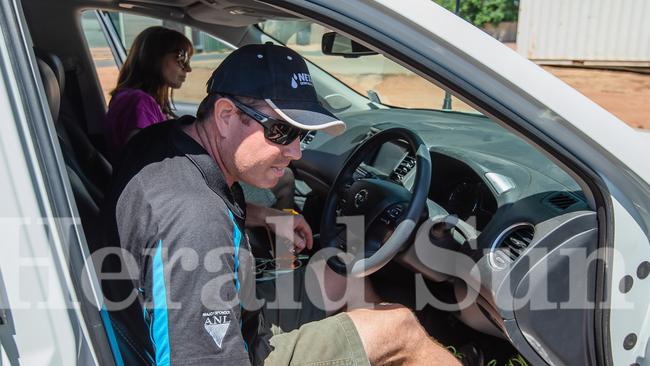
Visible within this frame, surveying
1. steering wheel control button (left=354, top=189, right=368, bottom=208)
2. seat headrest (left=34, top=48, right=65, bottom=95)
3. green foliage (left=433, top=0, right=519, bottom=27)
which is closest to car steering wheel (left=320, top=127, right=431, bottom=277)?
steering wheel control button (left=354, top=189, right=368, bottom=208)

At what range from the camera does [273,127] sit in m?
1.48

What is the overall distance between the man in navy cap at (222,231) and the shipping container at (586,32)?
482 inches

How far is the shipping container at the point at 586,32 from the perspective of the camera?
12133 millimetres

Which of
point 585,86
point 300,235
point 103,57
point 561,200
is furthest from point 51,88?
point 585,86

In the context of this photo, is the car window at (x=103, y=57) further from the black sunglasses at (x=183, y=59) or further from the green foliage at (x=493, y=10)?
the green foliage at (x=493, y=10)

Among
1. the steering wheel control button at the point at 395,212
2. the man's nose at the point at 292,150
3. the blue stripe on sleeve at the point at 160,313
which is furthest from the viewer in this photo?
the steering wheel control button at the point at 395,212

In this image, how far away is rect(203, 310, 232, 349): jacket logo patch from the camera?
1.22 metres

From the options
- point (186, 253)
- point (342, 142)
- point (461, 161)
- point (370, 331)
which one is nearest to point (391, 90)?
point (342, 142)

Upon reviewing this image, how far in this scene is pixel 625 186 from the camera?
1.38 m

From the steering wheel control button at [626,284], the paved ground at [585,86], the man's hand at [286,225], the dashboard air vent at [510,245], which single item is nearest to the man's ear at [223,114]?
the man's hand at [286,225]

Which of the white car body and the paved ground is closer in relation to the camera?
the white car body

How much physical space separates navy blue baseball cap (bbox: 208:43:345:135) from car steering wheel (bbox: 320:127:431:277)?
419 mm

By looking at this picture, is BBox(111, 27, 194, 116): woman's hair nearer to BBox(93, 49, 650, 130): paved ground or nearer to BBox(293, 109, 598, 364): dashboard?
BBox(93, 49, 650, 130): paved ground

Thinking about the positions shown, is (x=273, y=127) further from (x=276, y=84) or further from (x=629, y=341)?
(x=629, y=341)
